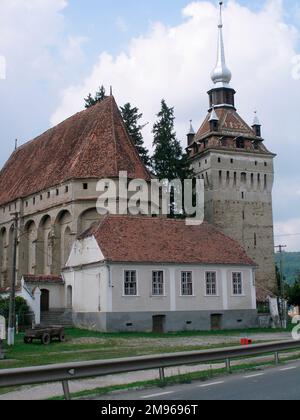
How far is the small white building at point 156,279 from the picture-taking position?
3347cm

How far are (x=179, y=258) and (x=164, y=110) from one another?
25765 millimetres

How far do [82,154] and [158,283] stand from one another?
51.9ft

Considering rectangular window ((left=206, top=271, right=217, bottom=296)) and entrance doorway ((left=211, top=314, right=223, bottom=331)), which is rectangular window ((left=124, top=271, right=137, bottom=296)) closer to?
rectangular window ((left=206, top=271, right=217, bottom=296))

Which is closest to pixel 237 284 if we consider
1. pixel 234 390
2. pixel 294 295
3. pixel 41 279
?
pixel 294 295

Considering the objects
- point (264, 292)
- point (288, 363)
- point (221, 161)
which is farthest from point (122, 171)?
point (288, 363)

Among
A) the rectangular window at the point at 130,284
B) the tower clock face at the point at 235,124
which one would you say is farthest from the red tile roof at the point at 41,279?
the tower clock face at the point at 235,124

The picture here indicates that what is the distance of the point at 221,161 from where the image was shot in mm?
65375

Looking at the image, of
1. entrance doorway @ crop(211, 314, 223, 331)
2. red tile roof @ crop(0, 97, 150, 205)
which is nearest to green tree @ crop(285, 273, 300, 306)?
entrance doorway @ crop(211, 314, 223, 331)

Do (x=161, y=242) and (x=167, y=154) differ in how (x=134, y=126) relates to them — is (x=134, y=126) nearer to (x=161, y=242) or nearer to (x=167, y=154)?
(x=167, y=154)

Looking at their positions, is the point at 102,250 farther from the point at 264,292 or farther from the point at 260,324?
the point at 264,292

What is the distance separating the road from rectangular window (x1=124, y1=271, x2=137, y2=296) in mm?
20671

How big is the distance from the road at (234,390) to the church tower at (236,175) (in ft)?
166

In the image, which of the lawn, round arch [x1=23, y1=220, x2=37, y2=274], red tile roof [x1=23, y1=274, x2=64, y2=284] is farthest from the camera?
round arch [x1=23, y1=220, x2=37, y2=274]

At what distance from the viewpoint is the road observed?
987 cm
